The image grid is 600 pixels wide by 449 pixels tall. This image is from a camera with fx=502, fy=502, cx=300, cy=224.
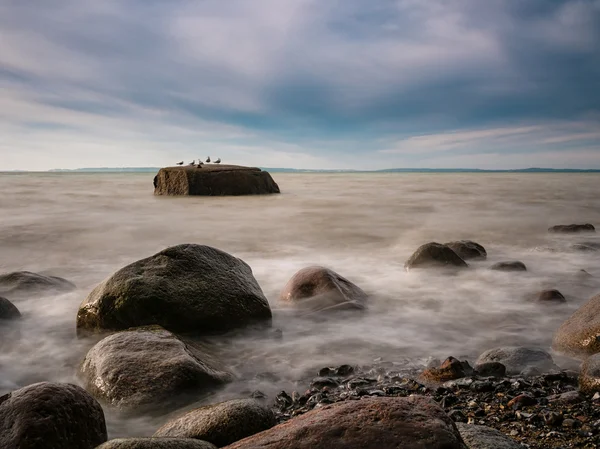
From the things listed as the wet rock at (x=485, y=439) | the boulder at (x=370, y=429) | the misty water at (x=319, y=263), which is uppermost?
the boulder at (x=370, y=429)

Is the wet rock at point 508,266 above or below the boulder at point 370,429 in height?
below

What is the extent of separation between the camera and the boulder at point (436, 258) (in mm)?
7691

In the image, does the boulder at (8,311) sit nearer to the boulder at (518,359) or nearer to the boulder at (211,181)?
the boulder at (518,359)

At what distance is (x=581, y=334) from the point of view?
4.27 meters

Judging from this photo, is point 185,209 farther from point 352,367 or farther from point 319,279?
point 352,367

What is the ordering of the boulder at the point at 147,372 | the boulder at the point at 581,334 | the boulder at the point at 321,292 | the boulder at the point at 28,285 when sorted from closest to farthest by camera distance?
the boulder at the point at 147,372 < the boulder at the point at 581,334 < the boulder at the point at 321,292 < the boulder at the point at 28,285

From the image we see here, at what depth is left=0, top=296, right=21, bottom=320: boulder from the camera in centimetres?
531

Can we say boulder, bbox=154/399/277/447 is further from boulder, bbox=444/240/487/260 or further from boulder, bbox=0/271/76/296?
boulder, bbox=444/240/487/260

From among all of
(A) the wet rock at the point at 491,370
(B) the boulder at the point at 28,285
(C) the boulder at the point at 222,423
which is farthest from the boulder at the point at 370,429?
(B) the boulder at the point at 28,285

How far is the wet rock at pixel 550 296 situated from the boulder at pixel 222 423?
4310mm

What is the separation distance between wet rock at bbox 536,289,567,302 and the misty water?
10 centimetres

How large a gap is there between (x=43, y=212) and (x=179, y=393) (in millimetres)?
16434

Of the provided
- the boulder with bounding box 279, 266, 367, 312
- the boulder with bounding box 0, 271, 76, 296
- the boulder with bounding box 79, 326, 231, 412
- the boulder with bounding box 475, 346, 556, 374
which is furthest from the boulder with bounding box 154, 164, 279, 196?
the boulder with bounding box 475, 346, 556, 374

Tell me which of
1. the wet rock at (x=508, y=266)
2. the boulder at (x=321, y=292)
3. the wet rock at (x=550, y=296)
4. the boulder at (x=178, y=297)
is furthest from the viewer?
the wet rock at (x=508, y=266)
